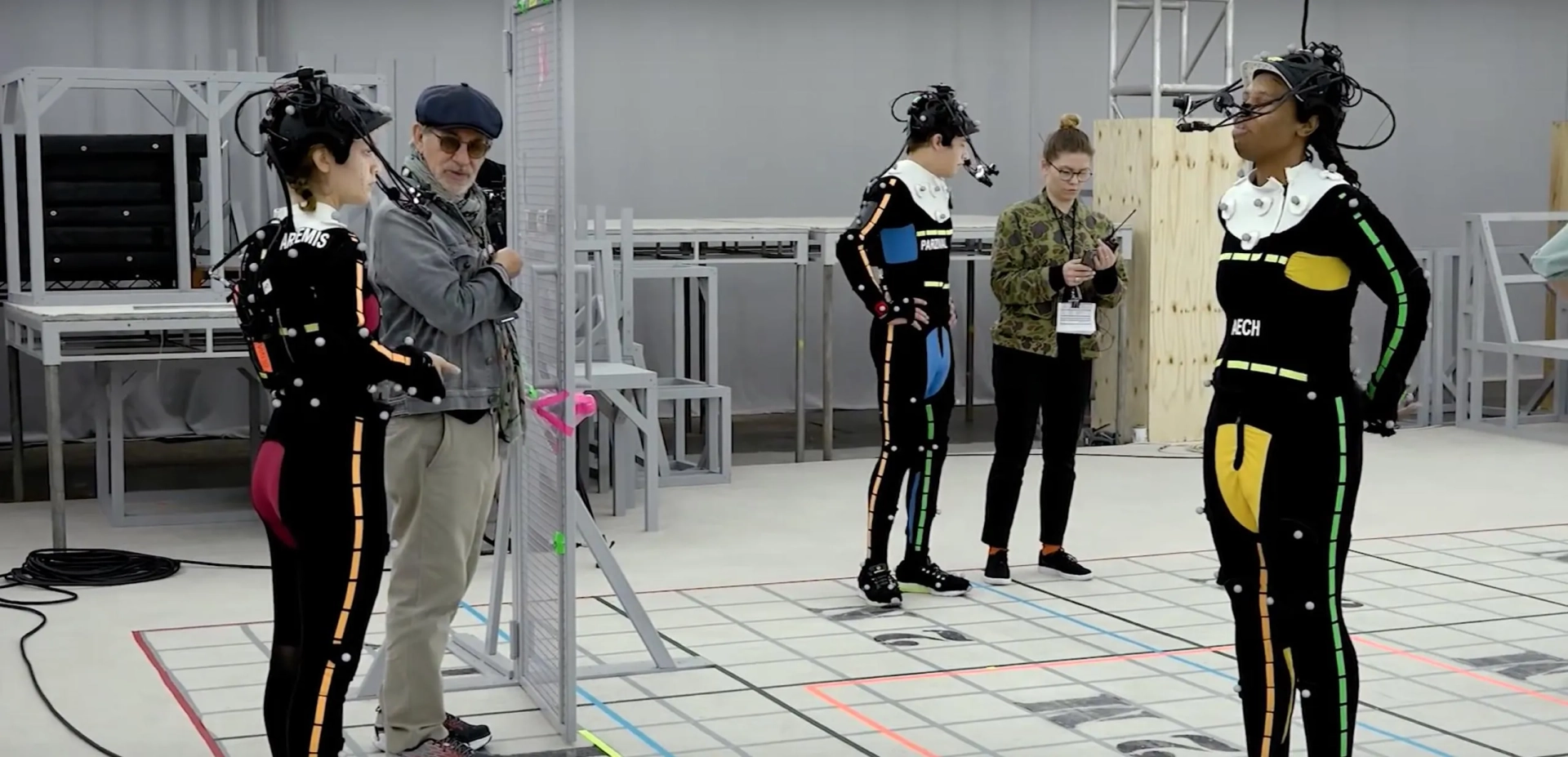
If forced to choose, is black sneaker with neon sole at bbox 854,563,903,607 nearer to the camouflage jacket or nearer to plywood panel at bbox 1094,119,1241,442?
the camouflage jacket

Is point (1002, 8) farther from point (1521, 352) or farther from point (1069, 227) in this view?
point (1069, 227)

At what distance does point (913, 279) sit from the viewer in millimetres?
5301

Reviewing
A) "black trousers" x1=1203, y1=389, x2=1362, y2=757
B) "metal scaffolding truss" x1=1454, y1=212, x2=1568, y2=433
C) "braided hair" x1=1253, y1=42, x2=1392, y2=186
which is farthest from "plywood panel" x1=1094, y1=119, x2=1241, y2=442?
"black trousers" x1=1203, y1=389, x2=1362, y2=757

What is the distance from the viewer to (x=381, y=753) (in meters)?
4.02

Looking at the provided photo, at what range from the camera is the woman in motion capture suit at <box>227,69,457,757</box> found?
10.2 feet

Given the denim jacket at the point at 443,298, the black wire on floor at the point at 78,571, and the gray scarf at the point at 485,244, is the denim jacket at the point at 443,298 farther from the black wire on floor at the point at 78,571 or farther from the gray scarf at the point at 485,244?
the black wire on floor at the point at 78,571

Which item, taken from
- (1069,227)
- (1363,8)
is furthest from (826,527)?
(1363,8)

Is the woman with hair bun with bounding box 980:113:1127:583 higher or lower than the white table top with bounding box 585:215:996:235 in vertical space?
lower

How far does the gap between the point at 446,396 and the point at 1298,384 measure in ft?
5.40

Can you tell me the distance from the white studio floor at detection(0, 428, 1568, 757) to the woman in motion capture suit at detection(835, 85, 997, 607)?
54 cm

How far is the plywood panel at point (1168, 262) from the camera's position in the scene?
9.24 metres

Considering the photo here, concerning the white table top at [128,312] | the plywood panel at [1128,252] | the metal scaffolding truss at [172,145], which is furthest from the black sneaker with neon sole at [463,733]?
the plywood panel at [1128,252]

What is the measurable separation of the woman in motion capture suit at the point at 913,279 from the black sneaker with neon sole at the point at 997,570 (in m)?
0.54

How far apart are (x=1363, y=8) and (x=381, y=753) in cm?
1012
